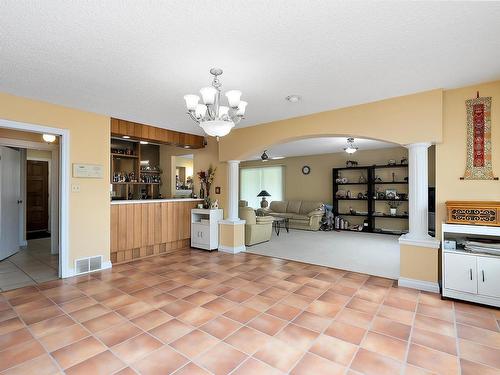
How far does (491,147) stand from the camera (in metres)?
2.94

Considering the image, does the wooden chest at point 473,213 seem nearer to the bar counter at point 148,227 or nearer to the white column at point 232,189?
the white column at point 232,189

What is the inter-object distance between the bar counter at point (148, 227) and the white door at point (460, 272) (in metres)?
4.40

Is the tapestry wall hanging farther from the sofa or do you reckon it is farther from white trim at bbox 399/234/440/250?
the sofa

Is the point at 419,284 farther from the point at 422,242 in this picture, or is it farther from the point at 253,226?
the point at 253,226

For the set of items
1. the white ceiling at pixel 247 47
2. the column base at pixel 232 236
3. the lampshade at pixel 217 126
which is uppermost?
the white ceiling at pixel 247 47

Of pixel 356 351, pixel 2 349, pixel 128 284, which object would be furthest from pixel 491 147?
pixel 2 349

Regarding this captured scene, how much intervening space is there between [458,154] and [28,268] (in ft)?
20.4

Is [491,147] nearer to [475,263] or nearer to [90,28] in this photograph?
[475,263]

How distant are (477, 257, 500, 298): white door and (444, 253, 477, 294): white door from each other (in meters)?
0.04

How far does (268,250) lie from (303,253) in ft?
2.31

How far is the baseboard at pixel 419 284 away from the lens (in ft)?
10.3

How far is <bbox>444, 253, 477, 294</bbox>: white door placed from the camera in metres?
2.78

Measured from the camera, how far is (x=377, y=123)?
138 inches

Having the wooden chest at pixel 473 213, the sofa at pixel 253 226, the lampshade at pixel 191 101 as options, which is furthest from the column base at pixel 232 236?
the wooden chest at pixel 473 213
